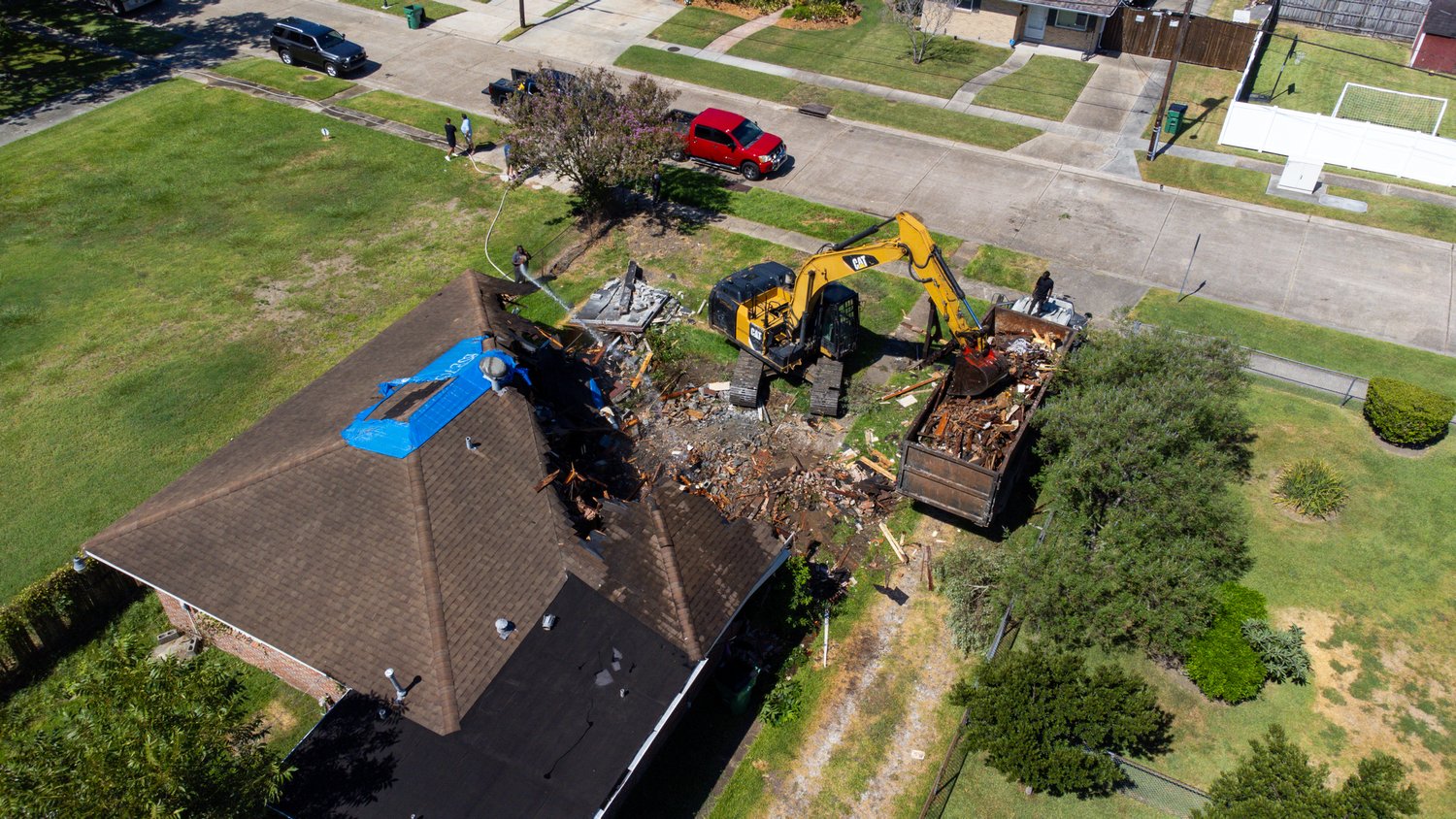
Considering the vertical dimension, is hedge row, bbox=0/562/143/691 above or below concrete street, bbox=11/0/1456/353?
below

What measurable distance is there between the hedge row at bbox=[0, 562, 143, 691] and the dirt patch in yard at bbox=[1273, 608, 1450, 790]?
23422 mm

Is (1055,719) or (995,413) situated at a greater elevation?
(995,413)

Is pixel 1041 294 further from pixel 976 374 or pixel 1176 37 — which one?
pixel 1176 37

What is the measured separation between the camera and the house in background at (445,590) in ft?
45.2

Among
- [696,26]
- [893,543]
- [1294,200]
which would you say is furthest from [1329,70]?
[893,543]

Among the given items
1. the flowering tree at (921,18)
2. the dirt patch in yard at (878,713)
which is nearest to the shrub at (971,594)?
the dirt patch in yard at (878,713)

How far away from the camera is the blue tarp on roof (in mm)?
17125

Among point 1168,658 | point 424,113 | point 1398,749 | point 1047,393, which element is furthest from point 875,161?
point 1398,749

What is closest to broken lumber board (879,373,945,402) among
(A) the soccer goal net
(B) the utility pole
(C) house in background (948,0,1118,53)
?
(B) the utility pole

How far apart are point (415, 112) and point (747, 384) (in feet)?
72.6

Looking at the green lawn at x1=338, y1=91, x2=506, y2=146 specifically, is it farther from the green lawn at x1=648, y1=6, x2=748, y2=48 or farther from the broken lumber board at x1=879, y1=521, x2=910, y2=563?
the broken lumber board at x1=879, y1=521, x2=910, y2=563

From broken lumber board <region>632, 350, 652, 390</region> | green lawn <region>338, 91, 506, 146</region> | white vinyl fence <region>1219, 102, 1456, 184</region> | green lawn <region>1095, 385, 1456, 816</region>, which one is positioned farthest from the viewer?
green lawn <region>338, 91, 506, 146</region>

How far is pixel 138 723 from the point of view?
10914 mm

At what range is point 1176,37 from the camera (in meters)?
36.8
